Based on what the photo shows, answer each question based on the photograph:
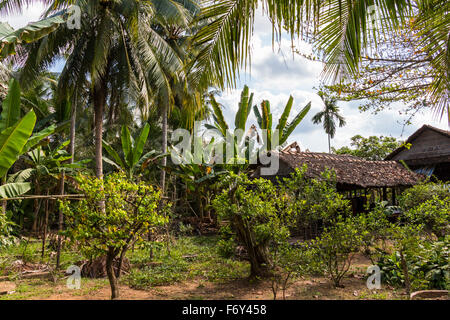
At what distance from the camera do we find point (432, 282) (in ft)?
18.5

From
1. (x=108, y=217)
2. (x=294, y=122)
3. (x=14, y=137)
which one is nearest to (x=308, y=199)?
(x=108, y=217)

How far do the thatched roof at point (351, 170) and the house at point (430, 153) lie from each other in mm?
2192

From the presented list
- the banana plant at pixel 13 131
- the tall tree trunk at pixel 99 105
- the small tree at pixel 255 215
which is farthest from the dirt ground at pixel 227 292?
the tall tree trunk at pixel 99 105

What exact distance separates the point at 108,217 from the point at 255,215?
2544 mm

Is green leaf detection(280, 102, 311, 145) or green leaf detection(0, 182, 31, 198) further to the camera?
green leaf detection(280, 102, 311, 145)

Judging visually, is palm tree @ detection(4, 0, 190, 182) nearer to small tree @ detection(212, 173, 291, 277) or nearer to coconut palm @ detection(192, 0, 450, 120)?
small tree @ detection(212, 173, 291, 277)

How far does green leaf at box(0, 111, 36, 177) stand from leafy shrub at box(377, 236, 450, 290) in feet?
17.4

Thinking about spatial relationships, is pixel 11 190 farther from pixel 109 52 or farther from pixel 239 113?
pixel 239 113

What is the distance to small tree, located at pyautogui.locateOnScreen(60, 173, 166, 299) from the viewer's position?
5.34m

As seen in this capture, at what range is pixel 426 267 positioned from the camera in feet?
19.9

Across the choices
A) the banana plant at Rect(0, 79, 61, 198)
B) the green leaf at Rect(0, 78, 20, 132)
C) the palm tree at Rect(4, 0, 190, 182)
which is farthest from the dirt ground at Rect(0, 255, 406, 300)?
the palm tree at Rect(4, 0, 190, 182)

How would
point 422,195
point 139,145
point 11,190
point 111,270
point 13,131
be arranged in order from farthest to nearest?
point 422,195 → point 139,145 → point 11,190 → point 111,270 → point 13,131

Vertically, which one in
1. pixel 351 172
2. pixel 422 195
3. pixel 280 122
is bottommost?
pixel 422 195

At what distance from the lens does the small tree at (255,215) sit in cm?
630
